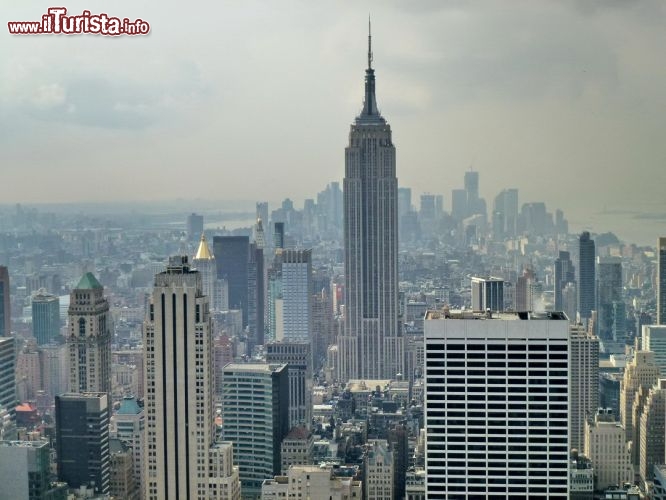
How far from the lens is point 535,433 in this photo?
6.33 meters

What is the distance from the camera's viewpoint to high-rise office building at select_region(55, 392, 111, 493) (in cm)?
747

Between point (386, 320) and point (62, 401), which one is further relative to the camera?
point (386, 320)

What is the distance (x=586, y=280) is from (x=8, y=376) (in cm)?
435

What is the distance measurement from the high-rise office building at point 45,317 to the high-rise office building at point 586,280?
392cm

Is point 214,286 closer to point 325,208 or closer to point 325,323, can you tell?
point 325,208

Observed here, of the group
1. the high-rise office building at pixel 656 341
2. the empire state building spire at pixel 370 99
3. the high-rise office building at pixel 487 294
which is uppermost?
the empire state building spire at pixel 370 99

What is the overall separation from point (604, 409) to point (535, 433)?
7.26 ft

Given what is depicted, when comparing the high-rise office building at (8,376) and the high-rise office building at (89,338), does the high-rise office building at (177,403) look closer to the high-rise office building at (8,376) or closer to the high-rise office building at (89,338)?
the high-rise office building at (8,376)

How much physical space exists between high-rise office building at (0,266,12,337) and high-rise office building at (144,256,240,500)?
4.35 feet

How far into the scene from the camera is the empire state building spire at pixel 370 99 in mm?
7744

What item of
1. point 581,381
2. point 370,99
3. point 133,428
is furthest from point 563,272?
point 133,428

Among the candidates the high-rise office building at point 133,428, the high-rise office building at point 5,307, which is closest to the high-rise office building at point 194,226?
the high-rise office building at point 133,428

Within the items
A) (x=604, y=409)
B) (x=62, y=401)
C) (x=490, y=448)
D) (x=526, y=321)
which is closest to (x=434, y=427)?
(x=490, y=448)

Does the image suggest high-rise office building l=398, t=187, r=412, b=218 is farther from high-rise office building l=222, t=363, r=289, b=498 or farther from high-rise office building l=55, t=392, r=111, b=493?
high-rise office building l=55, t=392, r=111, b=493
